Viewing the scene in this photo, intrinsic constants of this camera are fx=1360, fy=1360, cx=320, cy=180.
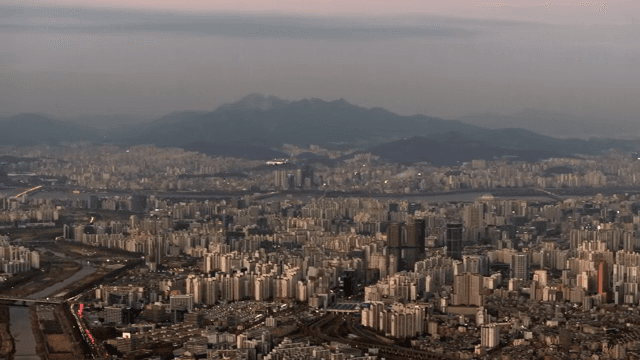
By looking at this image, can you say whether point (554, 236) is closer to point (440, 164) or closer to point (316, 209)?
point (316, 209)

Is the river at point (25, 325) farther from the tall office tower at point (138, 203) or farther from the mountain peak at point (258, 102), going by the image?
the mountain peak at point (258, 102)

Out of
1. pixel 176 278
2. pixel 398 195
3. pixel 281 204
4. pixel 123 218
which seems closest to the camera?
pixel 176 278

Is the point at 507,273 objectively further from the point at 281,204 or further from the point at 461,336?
the point at 281,204

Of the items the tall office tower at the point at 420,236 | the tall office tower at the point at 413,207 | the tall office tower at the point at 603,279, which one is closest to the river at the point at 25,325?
the tall office tower at the point at 420,236

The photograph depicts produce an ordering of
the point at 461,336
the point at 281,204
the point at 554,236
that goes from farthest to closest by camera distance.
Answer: the point at 281,204 < the point at 554,236 < the point at 461,336

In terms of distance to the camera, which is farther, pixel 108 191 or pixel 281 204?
pixel 108 191

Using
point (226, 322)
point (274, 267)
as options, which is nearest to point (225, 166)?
point (274, 267)

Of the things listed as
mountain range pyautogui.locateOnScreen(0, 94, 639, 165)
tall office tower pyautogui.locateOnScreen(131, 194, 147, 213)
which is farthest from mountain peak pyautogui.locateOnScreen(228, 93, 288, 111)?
tall office tower pyautogui.locateOnScreen(131, 194, 147, 213)
